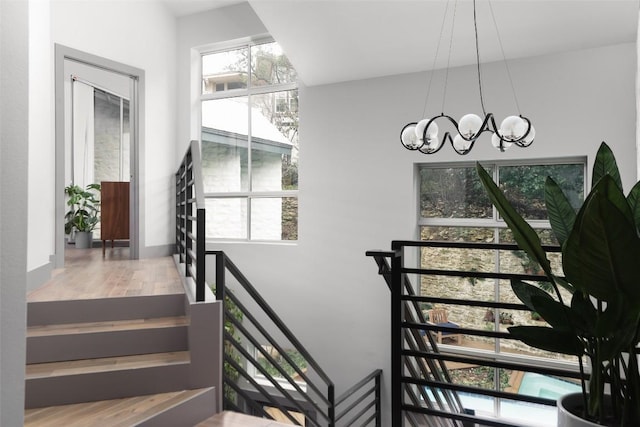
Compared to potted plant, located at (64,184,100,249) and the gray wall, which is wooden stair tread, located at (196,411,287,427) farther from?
potted plant, located at (64,184,100,249)

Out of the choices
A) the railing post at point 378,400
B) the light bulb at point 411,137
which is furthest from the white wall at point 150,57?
the light bulb at point 411,137

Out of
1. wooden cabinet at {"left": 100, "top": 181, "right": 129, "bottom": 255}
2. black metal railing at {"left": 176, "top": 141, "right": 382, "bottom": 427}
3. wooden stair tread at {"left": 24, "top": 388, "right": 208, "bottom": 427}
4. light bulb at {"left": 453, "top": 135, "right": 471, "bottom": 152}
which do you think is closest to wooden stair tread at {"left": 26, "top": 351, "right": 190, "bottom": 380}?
wooden stair tread at {"left": 24, "top": 388, "right": 208, "bottom": 427}

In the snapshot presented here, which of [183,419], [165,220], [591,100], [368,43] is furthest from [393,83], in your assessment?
[183,419]

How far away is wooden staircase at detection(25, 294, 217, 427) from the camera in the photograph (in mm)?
2289

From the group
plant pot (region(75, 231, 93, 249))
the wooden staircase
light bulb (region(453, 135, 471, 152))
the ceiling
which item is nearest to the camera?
the wooden staircase

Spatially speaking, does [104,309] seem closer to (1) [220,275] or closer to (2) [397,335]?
(1) [220,275]

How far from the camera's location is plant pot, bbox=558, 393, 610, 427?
116 cm

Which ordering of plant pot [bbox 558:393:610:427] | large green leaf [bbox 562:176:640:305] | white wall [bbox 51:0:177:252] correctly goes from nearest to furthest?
large green leaf [bbox 562:176:640:305]
plant pot [bbox 558:393:610:427]
white wall [bbox 51:0:177:252]

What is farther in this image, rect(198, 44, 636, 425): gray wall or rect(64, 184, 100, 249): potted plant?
rect(64, 184, 100, 249): potted plant

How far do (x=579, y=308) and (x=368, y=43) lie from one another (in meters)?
3.71

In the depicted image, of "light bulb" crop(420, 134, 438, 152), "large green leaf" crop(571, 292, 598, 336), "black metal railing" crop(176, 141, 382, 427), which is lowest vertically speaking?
"black metal railing" crop(176, 141, 382, 427)

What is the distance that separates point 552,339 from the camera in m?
1.26

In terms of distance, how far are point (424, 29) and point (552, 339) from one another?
3.47 metres

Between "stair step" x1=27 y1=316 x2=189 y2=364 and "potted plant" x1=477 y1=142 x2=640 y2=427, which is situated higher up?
"potted plant" x1=477 y1=142 x2=640 y2=427
